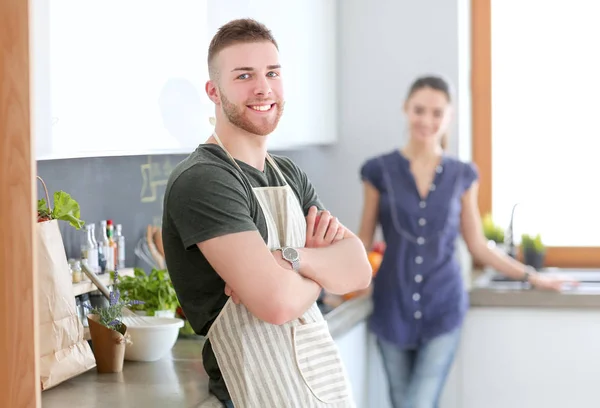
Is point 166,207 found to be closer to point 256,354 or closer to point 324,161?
point 256,354

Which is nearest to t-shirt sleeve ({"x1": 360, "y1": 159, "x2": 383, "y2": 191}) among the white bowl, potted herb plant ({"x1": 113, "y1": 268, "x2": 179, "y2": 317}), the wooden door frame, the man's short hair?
potted herb plant ({"x1": 113, "y1": 268, "x2": 179, "y2": 317})

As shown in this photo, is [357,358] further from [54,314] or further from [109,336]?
[54,314]

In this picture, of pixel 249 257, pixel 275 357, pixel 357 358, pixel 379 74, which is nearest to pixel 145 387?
pixel 275 357

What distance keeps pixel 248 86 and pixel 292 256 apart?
30cm

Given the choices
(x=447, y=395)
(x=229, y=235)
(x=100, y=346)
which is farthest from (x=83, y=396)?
(x=447, y=395)

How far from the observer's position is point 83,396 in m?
1.64

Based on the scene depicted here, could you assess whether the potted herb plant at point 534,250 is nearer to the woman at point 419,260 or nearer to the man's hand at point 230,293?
the woman at point 419,260

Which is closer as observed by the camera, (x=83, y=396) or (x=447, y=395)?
(x=83, y=396)

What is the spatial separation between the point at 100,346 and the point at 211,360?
287 millimetres

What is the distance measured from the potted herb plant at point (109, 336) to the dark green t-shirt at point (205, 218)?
240 millimetres

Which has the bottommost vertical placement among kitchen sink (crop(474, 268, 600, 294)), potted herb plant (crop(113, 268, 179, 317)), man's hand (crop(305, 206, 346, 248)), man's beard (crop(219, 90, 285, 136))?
kitchen sink (crop(474, 268, 600, 294))

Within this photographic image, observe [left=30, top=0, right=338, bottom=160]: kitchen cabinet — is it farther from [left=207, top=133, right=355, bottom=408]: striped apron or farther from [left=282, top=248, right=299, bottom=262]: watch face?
[left=282, top=248, right=299, bottom=262]: watch face

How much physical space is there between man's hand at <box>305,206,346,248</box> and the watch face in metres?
0.13

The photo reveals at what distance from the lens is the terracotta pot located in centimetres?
181
